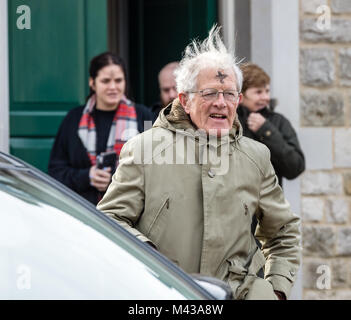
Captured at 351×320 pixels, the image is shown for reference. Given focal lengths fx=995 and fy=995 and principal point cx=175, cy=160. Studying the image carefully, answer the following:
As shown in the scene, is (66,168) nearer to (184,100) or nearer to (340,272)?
(184,100)

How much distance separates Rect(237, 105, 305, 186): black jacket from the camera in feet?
17.2

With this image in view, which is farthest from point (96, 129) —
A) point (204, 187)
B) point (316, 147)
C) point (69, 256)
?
point (69, 256)

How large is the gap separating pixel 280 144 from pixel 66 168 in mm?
1149

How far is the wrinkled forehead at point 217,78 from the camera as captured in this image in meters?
3.51

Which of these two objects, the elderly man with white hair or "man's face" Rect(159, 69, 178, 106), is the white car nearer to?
the elderly man with white hair

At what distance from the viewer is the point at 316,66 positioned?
255 inches

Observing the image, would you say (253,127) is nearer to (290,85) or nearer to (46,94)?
(290,85)

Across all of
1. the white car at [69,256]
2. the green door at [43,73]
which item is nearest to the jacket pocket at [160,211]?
the white car at [69,256]

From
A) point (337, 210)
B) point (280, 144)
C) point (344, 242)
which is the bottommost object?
point (344, 242)

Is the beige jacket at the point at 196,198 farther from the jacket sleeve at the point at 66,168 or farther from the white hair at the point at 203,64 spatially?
the jacket sleeve at the point at 66,168

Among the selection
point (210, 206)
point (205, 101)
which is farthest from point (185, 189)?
point (205, 101)

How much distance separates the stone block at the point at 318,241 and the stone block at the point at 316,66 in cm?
95
